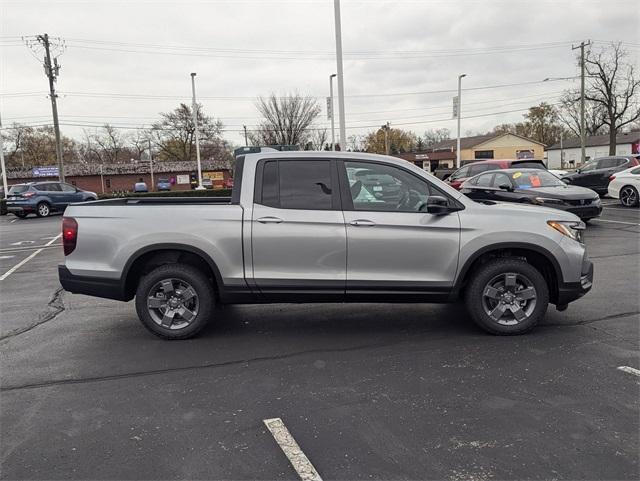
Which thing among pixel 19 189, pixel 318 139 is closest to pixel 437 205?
pixel 19 189

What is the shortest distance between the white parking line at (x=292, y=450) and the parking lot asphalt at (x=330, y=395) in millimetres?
41

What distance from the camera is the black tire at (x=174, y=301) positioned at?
4.93 m

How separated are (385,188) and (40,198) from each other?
960 inches

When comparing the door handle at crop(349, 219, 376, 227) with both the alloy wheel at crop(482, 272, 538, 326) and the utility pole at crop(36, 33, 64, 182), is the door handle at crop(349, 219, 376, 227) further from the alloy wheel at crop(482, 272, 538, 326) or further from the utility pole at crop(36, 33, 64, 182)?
the utility pole at crop(36, 33, 64, 182)

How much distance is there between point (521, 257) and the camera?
16.4 feet

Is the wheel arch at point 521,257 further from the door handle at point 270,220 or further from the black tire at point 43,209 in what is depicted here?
the black tire at point 43,209

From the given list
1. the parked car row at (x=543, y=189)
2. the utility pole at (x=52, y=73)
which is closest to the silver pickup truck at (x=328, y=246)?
the parked car row at (x=543, y=189)

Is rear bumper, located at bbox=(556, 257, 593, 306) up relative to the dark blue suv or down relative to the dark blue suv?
down

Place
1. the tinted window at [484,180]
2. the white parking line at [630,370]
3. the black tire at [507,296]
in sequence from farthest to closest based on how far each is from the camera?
the tinted window at [484,180], the black tire at [507,296], the white parking line at [630,370]

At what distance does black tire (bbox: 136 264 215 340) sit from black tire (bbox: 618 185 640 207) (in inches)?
627

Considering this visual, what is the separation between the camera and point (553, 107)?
95000mm

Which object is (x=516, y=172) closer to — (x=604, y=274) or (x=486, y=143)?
(x=604, y=274)

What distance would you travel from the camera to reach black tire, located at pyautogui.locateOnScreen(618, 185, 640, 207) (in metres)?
16.1

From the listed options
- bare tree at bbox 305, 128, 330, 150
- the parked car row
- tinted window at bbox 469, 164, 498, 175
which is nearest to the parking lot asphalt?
the parked car row
